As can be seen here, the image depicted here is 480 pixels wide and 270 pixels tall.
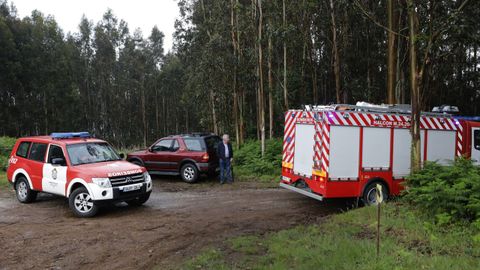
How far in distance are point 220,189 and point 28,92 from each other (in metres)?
38.0

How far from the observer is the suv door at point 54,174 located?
9.80 meters

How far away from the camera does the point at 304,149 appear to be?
33.6 feet

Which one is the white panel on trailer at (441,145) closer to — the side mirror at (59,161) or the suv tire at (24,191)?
the side mirror at (59,161)

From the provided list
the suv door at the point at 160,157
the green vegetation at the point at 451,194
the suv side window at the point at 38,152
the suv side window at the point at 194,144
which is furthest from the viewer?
the suv door at the point at 160,157

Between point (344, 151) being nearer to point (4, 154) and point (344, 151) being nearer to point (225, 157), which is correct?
point (225, 157)

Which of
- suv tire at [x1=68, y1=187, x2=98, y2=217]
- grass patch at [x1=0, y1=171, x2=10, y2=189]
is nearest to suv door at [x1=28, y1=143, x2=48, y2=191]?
suv tire at [x1=68, y1=187, x2=98, y2=217]

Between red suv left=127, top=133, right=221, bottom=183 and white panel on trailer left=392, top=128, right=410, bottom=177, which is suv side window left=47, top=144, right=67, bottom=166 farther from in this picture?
white panel on trailer left=392, top=128, right=410, bottom=177

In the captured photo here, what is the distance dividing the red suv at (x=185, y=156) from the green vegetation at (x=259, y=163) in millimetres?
→ 1801

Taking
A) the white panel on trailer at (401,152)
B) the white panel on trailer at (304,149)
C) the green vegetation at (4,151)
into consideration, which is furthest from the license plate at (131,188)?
the green vegetation at (4,151)

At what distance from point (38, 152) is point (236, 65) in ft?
41.2

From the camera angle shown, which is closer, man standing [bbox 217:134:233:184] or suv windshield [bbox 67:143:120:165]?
suv windshield [bbox 67:143:120:165]

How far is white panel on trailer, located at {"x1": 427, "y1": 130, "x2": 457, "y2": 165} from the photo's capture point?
10.6 meters

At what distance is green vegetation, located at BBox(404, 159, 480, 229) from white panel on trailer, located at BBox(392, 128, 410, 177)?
1.49 meters

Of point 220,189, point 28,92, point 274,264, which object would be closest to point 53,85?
point 28,92
